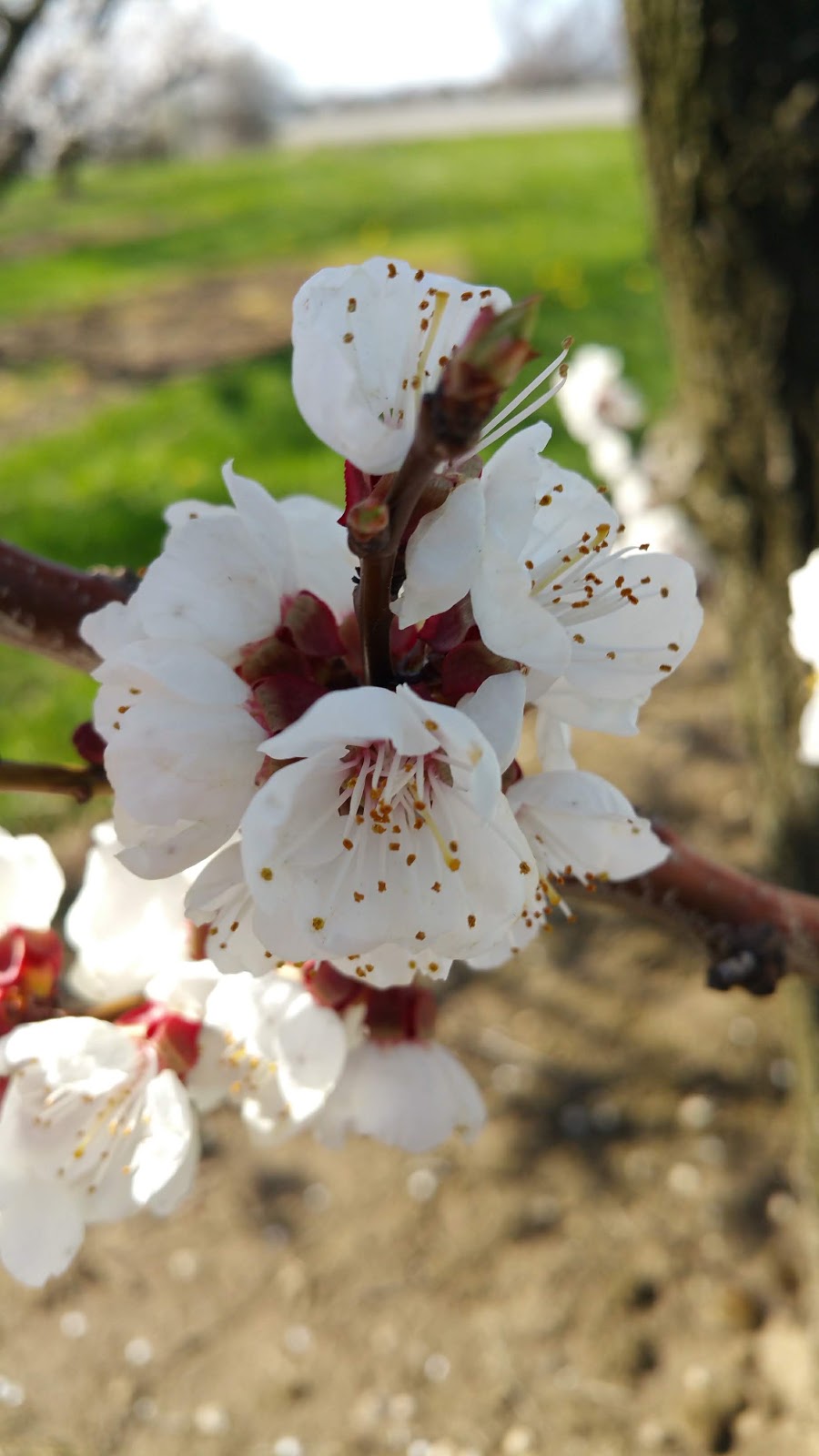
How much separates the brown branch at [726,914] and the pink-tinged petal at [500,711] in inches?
16.9

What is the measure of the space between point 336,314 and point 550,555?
18cm

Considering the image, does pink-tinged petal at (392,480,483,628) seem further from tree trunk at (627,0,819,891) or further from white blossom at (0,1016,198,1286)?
tree trunk at (627,0,819,891)

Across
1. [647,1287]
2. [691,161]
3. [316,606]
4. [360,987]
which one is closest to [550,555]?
[316,606]

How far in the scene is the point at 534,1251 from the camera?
212cm

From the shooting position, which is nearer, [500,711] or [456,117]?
[500,711]

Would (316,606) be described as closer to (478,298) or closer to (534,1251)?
(478,298)

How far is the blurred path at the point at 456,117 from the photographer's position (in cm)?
1819

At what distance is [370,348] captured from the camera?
0.56 m

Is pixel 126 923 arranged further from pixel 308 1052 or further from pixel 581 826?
pixel 581 826

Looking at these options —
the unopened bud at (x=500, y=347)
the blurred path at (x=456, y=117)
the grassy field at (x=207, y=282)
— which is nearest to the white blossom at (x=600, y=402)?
the grassy field at (x=207, y=282)

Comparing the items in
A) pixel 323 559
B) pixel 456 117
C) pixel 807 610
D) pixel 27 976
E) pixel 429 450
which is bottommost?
pixel 456 117

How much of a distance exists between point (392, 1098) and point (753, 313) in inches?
51.4

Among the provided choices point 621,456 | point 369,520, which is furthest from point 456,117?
point 369,520

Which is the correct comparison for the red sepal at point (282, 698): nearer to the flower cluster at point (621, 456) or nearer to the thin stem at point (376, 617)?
the thin stem at point (376, 617)
